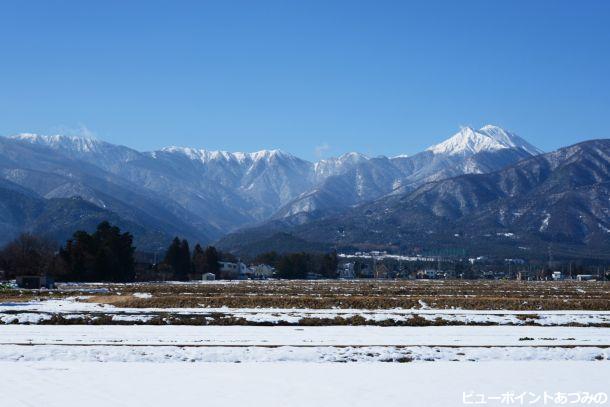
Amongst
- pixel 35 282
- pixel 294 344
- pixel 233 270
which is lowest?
pixel 294 344

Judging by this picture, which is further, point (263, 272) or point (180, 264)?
point (263, 272)

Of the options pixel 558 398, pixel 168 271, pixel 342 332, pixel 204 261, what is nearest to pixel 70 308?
pixel 342 332

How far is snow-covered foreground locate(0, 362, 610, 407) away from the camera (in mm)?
19047

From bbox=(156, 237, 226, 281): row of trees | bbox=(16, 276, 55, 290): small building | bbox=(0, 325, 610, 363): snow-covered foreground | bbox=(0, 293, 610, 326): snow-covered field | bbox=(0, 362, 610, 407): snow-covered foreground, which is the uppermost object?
bbox=(156, 237, 226, 281): row of trees

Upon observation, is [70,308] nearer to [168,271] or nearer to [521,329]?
[521,329]

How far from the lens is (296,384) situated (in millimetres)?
21156

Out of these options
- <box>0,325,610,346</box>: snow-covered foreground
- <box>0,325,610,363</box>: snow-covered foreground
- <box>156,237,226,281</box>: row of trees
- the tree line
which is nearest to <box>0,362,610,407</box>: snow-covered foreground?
<box>0,325,610,363</box>: snow-covered foreground

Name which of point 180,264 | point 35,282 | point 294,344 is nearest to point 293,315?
point 294,344

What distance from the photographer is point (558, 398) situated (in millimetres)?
19438

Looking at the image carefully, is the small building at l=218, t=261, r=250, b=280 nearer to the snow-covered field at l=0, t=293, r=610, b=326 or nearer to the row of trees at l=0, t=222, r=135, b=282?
the row of trees at l=0, t=222, r=135, b=282

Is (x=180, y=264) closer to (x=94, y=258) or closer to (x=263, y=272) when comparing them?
(x=94, y=258)

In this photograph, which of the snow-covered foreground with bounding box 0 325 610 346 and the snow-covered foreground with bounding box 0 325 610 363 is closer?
the snow-covered foreground with bounding box 0 325 610 363

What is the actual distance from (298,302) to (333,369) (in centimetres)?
2679

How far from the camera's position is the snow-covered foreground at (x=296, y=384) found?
62.5 ft
